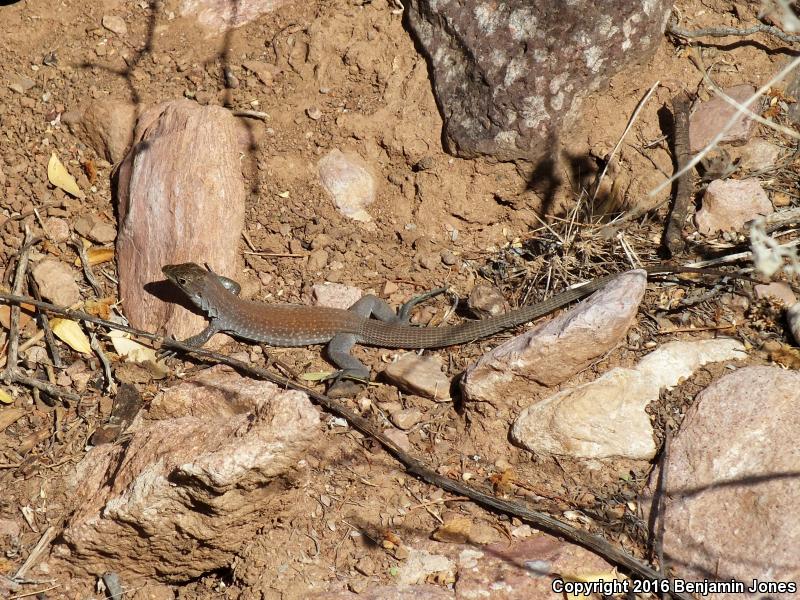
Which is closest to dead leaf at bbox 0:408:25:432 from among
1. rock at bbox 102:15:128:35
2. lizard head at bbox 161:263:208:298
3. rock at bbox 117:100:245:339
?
rock at bbox 117:100:245:339

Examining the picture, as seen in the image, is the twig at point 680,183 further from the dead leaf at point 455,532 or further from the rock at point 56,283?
the rock at point 56,283

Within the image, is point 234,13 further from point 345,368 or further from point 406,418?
Answer: point 406,418

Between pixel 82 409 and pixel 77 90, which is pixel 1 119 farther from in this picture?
pixel 82 409

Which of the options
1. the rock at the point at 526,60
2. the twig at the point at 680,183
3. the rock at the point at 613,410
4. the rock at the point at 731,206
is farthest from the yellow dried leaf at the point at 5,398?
the rock at the point at 731,206

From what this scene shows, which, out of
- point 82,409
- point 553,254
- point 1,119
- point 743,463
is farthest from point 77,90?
point 743,463

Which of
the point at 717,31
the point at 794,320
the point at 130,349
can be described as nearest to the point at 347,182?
Answer: the point at 130,349
